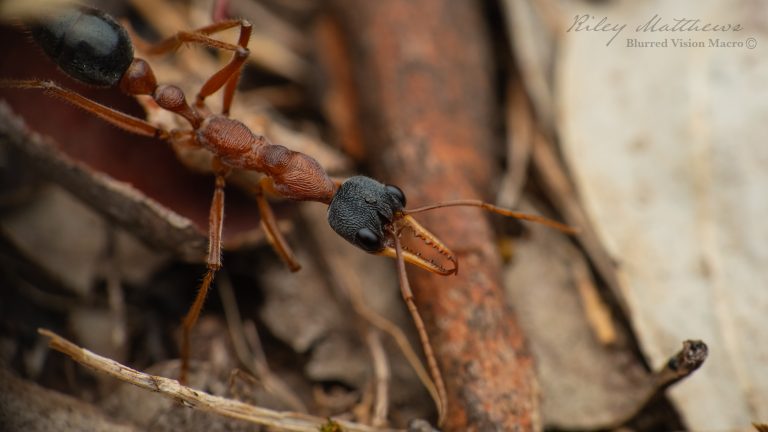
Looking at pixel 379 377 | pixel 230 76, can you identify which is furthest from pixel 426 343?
pixel 230 76

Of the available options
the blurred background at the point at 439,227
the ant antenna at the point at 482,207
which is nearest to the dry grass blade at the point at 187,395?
the blurred background at the point at 439,227

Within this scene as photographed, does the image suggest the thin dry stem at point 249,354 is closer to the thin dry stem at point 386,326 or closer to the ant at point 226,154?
the ant at point 226,154

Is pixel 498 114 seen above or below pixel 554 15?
below

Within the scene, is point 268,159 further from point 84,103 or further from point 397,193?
point 84,103

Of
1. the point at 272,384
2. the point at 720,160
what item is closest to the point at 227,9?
the point at 272,384

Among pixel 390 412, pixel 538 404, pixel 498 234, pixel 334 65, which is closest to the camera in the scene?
pixel 538 404

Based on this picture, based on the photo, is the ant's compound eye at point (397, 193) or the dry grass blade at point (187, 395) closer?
the dry grass blade at point (187, 395)

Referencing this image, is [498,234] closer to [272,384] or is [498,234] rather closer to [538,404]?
[538,404]
